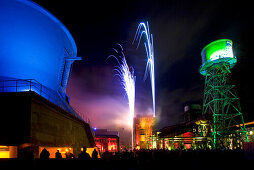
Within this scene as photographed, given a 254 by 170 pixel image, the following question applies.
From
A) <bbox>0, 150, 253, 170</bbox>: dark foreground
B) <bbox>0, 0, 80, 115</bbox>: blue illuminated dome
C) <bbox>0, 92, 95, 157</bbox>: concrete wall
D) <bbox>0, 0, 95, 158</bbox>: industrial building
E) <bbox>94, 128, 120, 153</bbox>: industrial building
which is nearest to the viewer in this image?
<bbox>0, 150, 253, 170</bbox>: dark foreground

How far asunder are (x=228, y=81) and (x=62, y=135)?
30662mm

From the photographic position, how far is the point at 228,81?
36.5m

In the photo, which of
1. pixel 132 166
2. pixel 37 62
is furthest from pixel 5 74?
pixel 132 166

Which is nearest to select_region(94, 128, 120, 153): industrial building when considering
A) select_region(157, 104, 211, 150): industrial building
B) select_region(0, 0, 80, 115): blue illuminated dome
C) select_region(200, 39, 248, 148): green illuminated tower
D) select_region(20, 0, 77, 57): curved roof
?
select_region(157, 104, 211, 150): industrial building

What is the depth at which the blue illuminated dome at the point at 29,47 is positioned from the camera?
19.6 metres

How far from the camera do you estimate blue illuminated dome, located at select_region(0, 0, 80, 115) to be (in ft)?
64.3

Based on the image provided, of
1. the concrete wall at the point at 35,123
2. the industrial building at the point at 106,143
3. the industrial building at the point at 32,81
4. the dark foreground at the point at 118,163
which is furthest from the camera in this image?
the industrial building at the point at 106,143

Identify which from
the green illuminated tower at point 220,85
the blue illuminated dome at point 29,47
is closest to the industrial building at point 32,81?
the blue illuminated dome at point 29,47

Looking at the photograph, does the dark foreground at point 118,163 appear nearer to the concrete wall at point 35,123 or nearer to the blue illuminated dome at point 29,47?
the concrete wall at point 35,123

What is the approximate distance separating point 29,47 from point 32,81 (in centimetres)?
368

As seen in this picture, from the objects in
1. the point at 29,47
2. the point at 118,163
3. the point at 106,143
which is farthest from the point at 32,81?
the point at 106,143

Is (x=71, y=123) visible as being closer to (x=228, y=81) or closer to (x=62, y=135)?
(x=62, y=135)

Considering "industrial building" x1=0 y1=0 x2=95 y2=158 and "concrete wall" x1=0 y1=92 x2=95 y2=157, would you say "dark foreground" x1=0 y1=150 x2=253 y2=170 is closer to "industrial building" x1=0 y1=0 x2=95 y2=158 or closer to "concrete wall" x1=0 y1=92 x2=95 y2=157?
"industrial building" x1=0 y1=0 x2=95 y2=158

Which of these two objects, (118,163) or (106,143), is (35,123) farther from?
(106,143)
